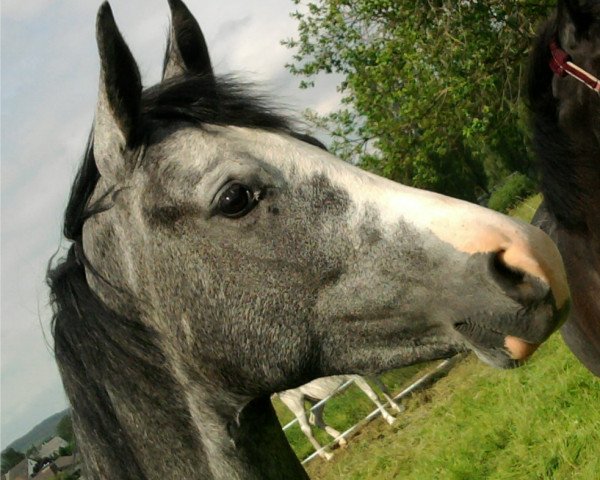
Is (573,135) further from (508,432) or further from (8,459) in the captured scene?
(8,459)

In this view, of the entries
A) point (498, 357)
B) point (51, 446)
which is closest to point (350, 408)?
point (498, 357)

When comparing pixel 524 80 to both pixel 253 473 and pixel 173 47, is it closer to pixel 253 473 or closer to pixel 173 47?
pixel 173 47

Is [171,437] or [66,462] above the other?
[171,437]

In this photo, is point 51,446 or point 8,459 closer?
point 8,459

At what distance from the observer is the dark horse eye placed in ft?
7.22

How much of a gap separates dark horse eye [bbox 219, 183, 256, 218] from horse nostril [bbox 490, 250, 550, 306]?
0.81 m

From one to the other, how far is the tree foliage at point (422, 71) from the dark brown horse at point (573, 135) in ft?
28.6

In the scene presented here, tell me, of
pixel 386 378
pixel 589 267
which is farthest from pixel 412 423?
pixel 589 267

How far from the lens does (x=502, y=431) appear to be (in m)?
6.45

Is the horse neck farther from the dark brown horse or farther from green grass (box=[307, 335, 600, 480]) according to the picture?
green grass (box=[307, 335, 600, 480])

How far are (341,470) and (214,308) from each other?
8.25 meters

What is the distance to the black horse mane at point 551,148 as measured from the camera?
3.92 meters

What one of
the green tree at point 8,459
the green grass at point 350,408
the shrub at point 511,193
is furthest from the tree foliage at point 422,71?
the shrub at point 511,193

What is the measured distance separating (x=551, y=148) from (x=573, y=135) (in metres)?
0.15
